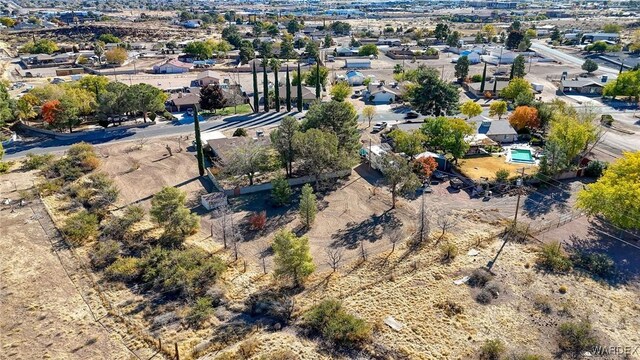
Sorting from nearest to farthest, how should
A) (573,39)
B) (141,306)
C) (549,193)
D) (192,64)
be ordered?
(141,306) < (549,193) < (192,64) < (573,39)

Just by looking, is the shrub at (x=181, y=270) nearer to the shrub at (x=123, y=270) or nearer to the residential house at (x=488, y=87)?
the shrub at (x=123, y=270)

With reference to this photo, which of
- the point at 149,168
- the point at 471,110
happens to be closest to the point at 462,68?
the point at 471,110

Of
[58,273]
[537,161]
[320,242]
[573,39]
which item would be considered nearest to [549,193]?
[537,161]

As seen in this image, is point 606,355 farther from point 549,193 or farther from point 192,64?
point 192,64

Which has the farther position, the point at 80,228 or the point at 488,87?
the point at 488,87

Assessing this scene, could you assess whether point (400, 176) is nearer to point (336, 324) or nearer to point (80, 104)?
point (336, 324)

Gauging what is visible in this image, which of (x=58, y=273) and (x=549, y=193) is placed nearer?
(x=58, y=273)

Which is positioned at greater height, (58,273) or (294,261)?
(294,261)

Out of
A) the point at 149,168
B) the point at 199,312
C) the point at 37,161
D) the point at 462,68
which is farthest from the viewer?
the point at 462,68
